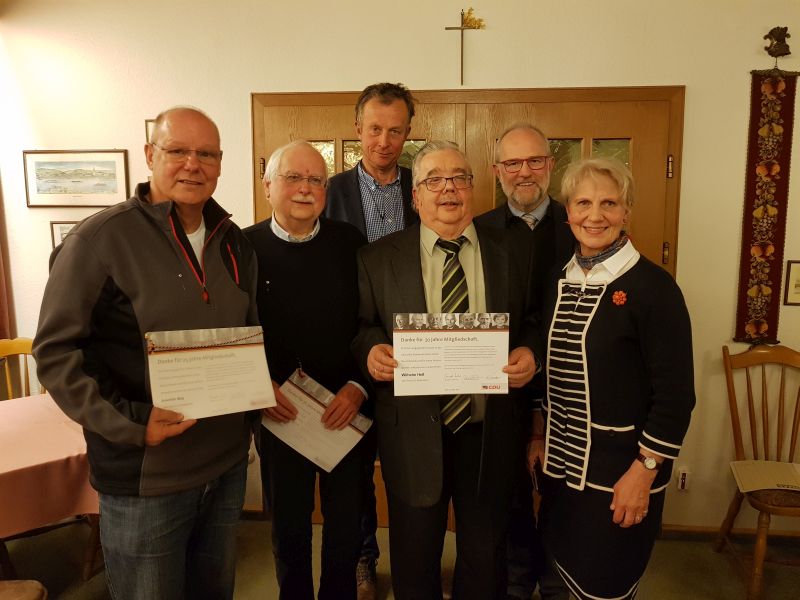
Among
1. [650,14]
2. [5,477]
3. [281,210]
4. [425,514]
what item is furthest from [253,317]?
[650,14]

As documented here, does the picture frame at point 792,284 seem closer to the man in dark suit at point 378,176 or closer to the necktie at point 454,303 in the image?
the man in dark suit at point 378,176

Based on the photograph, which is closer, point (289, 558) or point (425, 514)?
point (425, 514)

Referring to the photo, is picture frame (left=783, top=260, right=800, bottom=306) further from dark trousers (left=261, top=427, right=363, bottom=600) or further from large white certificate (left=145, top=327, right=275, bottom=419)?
large white certificate (left=145, top=327, right=275, bottom=419)

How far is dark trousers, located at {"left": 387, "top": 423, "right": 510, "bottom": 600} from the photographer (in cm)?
155

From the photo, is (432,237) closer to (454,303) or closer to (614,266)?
(454,303)

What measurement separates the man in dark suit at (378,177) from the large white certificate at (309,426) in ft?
1.40

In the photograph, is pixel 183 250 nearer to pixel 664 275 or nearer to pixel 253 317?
pixel 253 317

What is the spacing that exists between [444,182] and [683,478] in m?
2.41

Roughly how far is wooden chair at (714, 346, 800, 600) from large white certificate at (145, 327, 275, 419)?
244cm

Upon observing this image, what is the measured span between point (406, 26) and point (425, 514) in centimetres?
243

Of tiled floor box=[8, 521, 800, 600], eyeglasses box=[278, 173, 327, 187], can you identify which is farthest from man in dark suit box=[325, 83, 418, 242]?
tiled floor box=[8, 521, 800, 600]

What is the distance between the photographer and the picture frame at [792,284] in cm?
276

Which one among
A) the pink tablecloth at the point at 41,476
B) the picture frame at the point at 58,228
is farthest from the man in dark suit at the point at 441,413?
the picture frame at the point at 58,228

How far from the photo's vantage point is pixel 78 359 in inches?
47.1
